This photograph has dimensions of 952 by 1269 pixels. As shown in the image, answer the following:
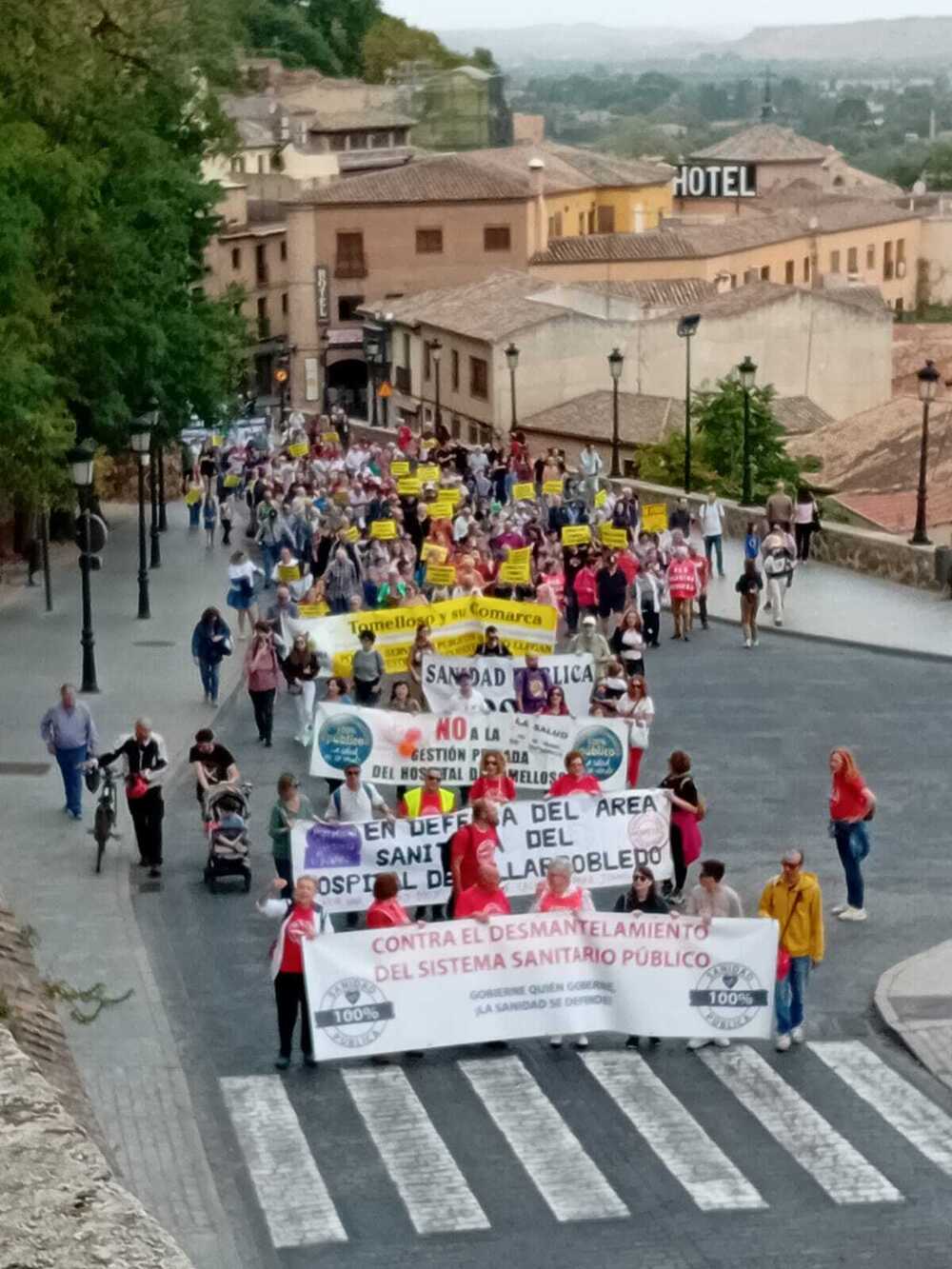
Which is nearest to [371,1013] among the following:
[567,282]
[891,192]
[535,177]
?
[567,282]

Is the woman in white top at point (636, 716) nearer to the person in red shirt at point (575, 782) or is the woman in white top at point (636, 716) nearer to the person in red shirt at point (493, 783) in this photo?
the person in red shirt at point (493, 783)

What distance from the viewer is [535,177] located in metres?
95.1

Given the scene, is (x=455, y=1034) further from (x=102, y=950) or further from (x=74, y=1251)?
(x=74, y=1251)

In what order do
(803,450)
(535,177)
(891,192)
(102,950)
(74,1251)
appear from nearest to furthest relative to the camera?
(74,1251) → (102,950) → (803,450) → (535,177) → (891,192)

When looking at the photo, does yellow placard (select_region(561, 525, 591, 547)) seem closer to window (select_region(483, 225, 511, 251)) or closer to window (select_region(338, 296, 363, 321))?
window (select_region(483, 225, 511, 251))

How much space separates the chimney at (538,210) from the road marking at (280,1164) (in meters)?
79.4

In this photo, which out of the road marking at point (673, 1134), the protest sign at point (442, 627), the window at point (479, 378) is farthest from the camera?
the window at point (479, 378)

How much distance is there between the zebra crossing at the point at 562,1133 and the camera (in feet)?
46.9

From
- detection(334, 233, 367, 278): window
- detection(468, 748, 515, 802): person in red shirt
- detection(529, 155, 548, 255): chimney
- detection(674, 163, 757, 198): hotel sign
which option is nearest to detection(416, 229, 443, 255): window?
detection(334, 233, 367, 278): window

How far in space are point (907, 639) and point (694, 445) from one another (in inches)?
831

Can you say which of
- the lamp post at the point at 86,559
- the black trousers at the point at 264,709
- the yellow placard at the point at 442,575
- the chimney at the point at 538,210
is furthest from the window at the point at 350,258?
the black trousers at the point at 264,709

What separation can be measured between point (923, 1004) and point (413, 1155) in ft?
14.1

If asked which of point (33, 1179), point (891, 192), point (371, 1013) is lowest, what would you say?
point (891, 192)

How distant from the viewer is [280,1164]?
14.9 meters
